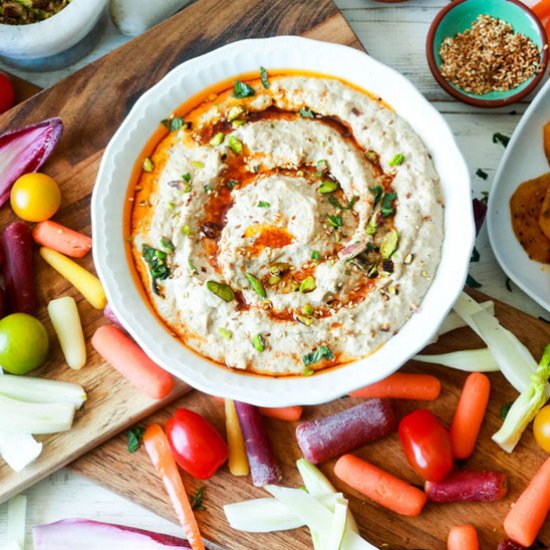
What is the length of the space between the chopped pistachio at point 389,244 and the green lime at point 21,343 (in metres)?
1.71

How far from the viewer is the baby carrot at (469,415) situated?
13.7 feet

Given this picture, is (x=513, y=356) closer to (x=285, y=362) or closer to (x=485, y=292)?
(x=485, y=292)

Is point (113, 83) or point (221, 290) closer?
point (221, 290)

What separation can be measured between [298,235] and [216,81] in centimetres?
91

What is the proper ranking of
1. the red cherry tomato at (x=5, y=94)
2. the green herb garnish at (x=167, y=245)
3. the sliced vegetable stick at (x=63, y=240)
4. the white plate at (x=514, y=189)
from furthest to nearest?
the red cherry tomato at (x=5, y=94), the white plate at (x=514, y=189), the sliced vegetable stick at (x=63, y=240), the green herb garnish at (x=167, y=245)

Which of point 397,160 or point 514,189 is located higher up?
point 397,160

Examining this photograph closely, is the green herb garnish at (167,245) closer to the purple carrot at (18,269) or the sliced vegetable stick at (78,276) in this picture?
the sliced vegetable stick at (78,276)

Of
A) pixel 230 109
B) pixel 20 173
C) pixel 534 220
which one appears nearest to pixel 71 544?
pixel 20 173

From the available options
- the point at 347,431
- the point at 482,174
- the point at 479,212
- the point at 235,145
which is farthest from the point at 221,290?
the point at 482,174

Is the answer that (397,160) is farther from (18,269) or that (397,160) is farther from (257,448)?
(18,269)

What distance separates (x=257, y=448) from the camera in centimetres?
419

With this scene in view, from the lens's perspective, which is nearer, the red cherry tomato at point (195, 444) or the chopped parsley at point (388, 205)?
the chopped parsley at point (388, 205)

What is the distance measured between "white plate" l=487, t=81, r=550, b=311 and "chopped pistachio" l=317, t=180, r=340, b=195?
40.6 inches

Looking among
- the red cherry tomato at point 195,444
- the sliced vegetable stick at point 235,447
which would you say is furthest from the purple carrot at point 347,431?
the red cherry tomato at point 195,444
